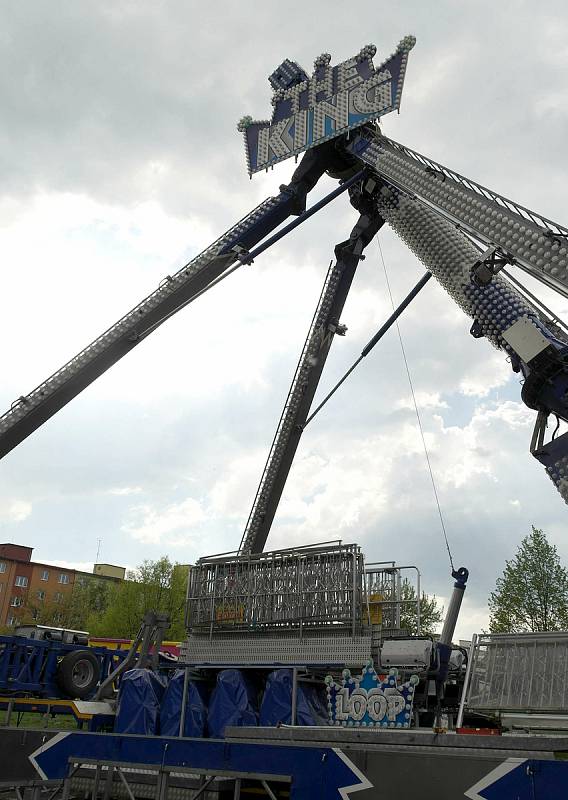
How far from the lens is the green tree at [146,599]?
50.7 meters

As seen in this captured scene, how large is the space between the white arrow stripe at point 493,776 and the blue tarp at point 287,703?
9721 millimetres

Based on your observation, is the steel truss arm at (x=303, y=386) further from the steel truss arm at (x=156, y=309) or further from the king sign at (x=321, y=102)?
the king sign at (x=321, y=102)

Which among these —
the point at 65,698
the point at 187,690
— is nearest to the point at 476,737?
the point at 187,690

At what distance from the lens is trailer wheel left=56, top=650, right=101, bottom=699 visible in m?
19.6

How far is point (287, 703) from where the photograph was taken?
1484 centimetres

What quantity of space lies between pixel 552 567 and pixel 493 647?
2303 centimetres

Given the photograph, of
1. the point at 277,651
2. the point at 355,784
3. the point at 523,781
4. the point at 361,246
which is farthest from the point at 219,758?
the point at 361,246

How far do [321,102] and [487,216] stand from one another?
8.96 meters

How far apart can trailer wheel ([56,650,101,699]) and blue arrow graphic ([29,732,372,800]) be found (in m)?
11.6

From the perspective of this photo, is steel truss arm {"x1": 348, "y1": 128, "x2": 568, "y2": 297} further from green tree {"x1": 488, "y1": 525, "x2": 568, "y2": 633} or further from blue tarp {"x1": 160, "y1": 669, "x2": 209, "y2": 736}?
green tree {"x1": 488, "y1": 525, "x2": 568, "y2": 633}

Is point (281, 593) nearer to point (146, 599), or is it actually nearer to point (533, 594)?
point (533, 594)

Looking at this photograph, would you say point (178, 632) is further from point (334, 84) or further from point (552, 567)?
point (334, 84)

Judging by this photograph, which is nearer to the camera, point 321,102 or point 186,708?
point 186,708

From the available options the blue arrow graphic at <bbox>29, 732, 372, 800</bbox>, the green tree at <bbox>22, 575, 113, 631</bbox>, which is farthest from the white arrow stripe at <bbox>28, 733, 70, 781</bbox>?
the green tree at <bbox>22, 575, 113, 631</bbox>
